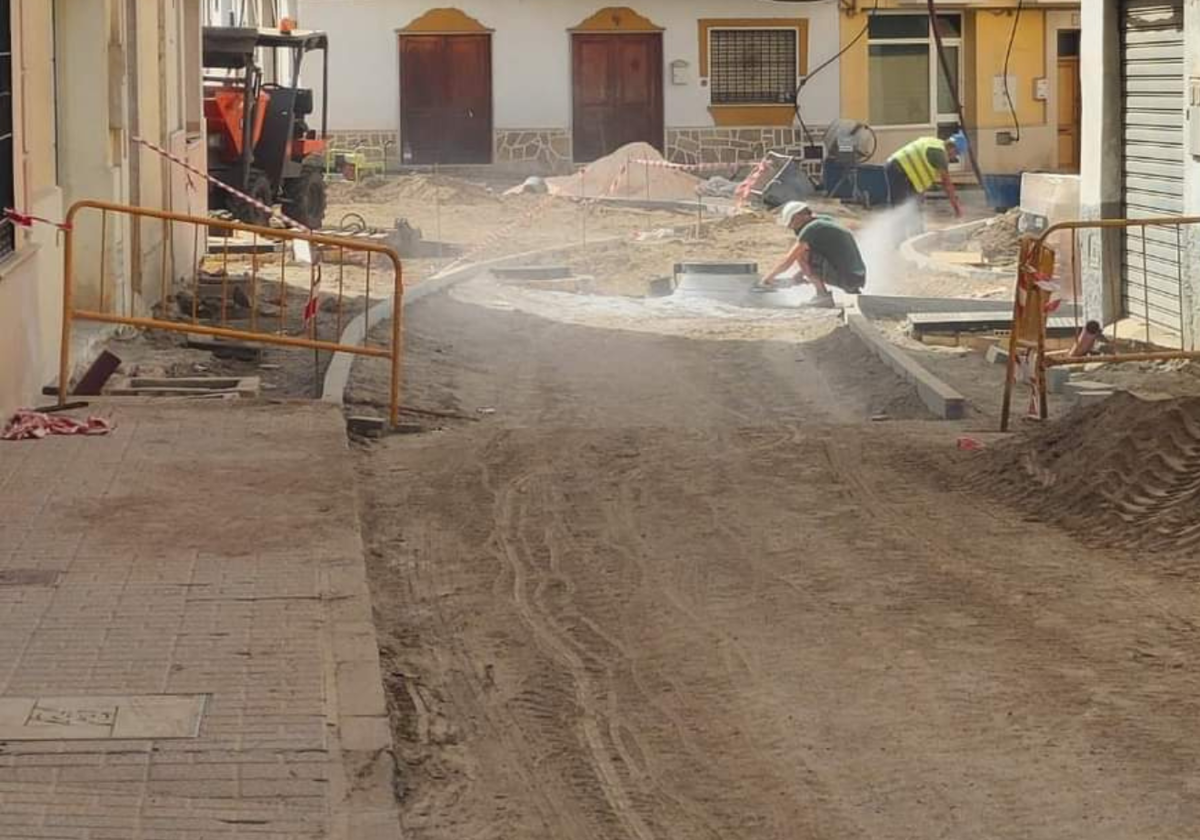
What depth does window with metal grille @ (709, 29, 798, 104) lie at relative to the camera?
3597 centimetres

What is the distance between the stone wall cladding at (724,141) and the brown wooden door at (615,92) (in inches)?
13.9

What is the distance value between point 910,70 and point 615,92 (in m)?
5.19

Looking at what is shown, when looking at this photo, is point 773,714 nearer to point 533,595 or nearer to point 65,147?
point 533,595

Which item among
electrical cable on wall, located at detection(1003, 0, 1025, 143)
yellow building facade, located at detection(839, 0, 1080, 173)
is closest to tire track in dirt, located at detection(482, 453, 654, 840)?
electrical cable on wall, located at detection(1003, 0, 1025, 143)

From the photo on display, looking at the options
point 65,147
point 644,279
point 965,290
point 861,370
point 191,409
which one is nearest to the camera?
point 191,409

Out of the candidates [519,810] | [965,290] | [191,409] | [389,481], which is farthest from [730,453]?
[965,290]

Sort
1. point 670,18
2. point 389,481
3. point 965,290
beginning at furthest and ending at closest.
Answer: point 670,18
point 965,290
point 389,481

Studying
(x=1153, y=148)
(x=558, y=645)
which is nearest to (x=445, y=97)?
(x=1153, y=148)

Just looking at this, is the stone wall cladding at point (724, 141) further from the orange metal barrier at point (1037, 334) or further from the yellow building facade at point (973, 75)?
the orange metal barrier at point (1037, 334)

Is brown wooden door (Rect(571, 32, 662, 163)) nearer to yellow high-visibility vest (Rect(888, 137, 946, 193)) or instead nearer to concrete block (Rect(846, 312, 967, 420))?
yellow high-visibility vest (Rect(888, 137, 946, 193))

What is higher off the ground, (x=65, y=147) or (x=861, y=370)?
(x=65, y=147)

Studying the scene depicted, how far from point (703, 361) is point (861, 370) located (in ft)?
4.89

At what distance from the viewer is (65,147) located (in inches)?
575

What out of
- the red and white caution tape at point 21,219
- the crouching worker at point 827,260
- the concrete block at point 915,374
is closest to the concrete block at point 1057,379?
the concrete block at point 915,374
